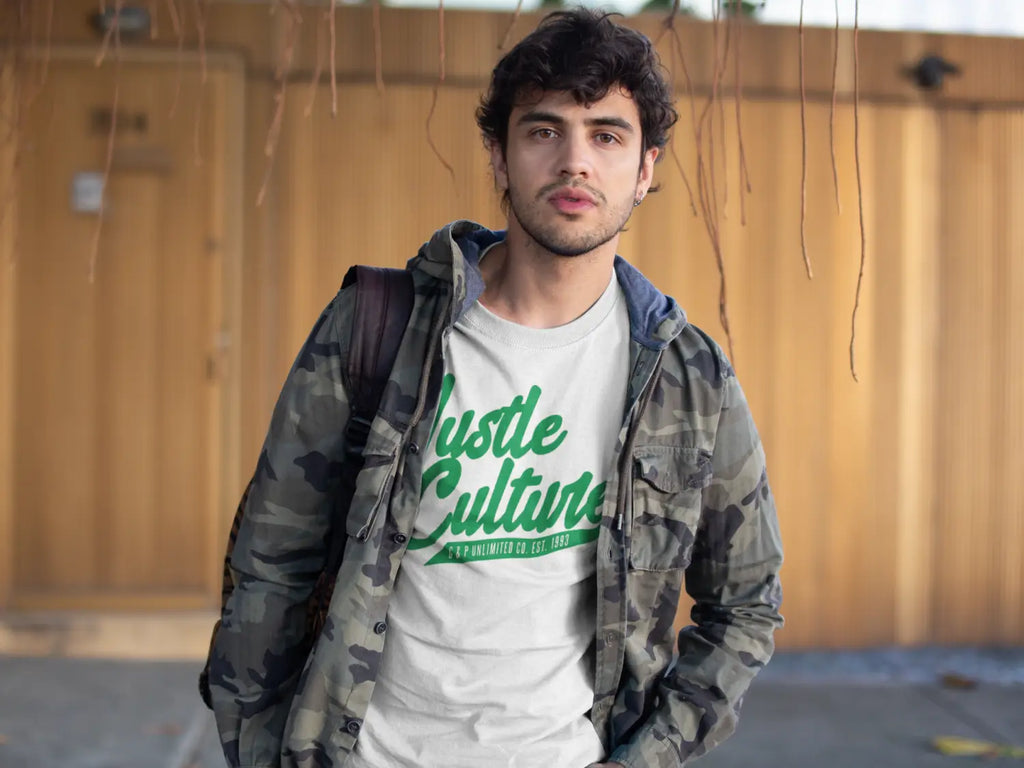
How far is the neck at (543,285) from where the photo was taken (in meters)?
1.84

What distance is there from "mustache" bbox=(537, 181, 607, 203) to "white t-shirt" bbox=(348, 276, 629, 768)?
0.21 meters

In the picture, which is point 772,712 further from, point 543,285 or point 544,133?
point 544,133

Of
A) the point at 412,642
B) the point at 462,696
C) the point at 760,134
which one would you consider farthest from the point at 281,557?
the point at 760,134

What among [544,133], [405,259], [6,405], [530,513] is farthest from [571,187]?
[6,405]

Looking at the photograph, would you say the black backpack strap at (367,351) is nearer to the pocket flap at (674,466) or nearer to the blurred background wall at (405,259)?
the pocket flap at (674,466)

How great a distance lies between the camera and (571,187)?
5.83ft

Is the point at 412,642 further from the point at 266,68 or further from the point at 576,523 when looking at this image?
the point at 266,68

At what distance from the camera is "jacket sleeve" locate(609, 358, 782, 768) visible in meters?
1.82

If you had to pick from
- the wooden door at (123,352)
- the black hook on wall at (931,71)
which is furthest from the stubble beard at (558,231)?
the black hook on wall at (931,71)

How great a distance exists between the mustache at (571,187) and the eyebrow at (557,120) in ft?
0.38

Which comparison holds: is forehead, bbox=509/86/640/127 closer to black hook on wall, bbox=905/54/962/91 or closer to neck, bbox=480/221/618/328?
neck, bbox=480/221/618/328

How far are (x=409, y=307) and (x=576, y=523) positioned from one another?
436 millimetres

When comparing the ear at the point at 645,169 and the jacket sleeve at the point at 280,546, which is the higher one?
the ear at the point at 645,169

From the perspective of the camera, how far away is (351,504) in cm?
172
